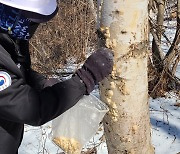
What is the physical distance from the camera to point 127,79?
77.8 inches

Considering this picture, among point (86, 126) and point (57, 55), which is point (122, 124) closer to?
point (86, 126)

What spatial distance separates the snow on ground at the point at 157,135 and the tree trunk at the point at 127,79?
4.97 feet

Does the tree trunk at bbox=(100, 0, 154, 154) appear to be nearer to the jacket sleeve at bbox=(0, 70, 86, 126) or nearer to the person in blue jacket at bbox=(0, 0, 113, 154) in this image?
the person in blue jacket at bbox=(0, 0, 113, 154)

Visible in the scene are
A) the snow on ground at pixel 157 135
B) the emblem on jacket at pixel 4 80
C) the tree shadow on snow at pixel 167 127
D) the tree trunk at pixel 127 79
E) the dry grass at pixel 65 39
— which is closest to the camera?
the emblem on jacket at pixel 4 80

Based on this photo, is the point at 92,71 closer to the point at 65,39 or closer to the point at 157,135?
the point at 157,135

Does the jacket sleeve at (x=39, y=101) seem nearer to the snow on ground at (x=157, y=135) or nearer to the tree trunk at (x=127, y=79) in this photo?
the tree trunk at (x=127, y=79)

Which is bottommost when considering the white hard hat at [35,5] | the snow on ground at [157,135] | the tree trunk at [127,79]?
the snow on ground at [157,135]

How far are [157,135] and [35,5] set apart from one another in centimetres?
258

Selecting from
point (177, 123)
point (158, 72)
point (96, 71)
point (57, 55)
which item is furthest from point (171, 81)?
point (96, 71)

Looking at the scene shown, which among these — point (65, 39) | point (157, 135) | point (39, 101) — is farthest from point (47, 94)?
point (65, 39)

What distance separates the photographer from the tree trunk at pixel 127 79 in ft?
6.13

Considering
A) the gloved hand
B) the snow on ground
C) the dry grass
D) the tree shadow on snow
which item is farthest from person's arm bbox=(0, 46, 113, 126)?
the dry grass

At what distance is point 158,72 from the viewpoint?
475 centimetres

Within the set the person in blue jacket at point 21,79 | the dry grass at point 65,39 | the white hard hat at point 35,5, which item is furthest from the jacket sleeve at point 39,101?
the dry grass at point 65,39
